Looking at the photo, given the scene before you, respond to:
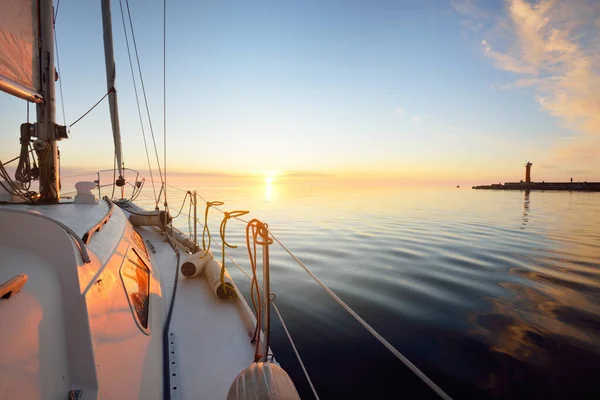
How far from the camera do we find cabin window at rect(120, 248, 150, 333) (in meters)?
2.91

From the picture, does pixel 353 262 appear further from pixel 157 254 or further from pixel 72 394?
pixel 72 394

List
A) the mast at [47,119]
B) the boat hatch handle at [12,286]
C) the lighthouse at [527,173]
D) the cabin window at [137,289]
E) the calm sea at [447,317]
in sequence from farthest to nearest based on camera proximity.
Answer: the lighthouse at [527,173] → the mast at [47,119] → the calm sea at [447,317] → the cabin window at [137,289] → the boat hatch handle at [12,286]

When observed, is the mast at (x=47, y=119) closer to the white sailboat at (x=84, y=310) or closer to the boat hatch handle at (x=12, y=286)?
the white sailboat at (x=84, y=310)

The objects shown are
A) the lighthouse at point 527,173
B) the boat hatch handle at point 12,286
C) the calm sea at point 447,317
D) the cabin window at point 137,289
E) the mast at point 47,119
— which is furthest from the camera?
the lighthouse at point 527,173

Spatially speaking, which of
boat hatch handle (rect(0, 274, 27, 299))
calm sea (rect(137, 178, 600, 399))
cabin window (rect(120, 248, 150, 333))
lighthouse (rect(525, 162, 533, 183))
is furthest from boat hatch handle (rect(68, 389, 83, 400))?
lighthouse (rect(525, 162, 533, 183))

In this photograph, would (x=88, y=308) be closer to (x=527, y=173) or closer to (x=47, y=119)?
(x=47, y=119)

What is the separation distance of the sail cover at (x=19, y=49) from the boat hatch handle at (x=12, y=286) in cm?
279

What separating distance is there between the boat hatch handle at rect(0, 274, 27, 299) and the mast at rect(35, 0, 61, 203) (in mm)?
3987

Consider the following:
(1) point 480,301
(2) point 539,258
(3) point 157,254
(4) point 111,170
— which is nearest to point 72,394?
(3) point 157,254

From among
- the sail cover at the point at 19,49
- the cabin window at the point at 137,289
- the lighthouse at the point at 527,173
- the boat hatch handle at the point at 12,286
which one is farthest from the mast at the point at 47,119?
the lighthouse at the point at 527,173

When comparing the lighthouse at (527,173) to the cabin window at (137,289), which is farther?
the lighthouse at (527,173)

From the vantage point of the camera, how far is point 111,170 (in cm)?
1076

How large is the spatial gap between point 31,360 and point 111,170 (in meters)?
11.0

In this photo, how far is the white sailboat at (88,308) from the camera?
1.60 m
